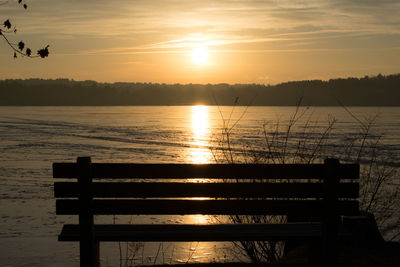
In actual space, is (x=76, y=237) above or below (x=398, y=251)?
above

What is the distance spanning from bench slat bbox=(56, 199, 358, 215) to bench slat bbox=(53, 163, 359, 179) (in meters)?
0.21

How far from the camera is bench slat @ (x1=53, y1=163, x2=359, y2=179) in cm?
363

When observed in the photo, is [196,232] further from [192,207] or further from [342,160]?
[342,160]

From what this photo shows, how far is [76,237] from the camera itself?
3908 millimetres

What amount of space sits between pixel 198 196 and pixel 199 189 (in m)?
0.05

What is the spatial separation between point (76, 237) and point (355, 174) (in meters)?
2.13

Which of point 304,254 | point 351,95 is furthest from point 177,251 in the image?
point 351,95

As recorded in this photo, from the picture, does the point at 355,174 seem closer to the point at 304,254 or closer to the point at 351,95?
the point at 304,254

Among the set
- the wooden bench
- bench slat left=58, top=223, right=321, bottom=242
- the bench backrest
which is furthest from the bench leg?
the bench backrest

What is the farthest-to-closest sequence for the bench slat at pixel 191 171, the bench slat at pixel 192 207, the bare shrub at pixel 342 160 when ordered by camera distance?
the bare shrub at pixel 342 160, the bench slat at pixel 192 207, the bench slat at pixel 191 171

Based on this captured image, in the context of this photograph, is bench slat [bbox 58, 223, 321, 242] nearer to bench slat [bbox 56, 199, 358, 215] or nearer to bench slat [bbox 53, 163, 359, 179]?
bench slat [bbox 56, 199, 358, 215]

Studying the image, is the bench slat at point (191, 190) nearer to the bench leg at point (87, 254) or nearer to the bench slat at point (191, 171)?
the bench slat at point (191, 171)

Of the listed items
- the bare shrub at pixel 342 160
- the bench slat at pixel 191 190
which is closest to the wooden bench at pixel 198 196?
the bench slat at pixel 191 190

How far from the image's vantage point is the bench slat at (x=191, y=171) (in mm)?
3631
